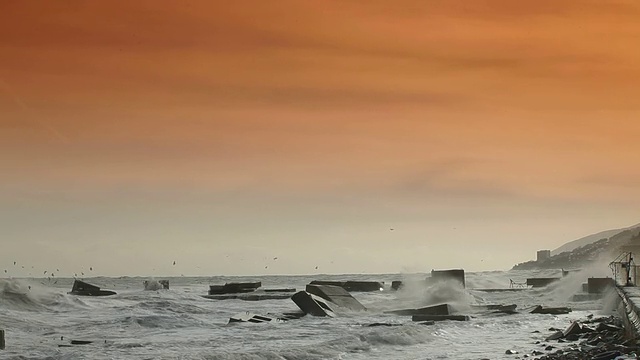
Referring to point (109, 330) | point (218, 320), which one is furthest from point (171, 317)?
point (109, 330)

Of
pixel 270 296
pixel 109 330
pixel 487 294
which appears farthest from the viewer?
pixel 487 294

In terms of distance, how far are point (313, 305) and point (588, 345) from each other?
2014cm

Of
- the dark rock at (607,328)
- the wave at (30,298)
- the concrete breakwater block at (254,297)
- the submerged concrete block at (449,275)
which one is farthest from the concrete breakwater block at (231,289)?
the dark rock at (607,328)

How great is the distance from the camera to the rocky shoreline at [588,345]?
57.6 ft

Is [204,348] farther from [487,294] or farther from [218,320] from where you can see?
[487,294]

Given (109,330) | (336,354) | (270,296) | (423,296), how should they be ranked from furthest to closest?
1. (270,296)
2. (423,296)
3. (109,330)
4. (336,354)

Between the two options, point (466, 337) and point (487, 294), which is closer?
point (466, 337)

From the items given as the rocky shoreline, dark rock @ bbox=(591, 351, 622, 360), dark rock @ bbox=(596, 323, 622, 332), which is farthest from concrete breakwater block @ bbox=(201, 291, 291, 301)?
dark rock @ bbox=(591, 351, 622, 360)

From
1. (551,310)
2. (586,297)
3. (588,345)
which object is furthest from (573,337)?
(586,297)

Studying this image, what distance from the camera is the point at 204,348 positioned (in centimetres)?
2852

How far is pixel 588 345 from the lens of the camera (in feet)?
72.1

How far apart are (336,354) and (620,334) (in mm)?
8136

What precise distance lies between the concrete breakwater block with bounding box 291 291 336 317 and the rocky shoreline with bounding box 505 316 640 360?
1261 centimetres

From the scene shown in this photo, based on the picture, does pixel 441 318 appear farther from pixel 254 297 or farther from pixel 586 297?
pixel 254 297
